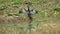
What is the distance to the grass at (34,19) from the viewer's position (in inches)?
339

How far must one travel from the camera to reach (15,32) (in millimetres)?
8383

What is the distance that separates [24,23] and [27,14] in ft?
2.71

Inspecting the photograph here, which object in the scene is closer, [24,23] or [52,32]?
[52,32]

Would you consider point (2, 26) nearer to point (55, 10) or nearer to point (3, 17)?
point (3, 17)

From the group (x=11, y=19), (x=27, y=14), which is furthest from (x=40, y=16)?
(x=11, y=19)

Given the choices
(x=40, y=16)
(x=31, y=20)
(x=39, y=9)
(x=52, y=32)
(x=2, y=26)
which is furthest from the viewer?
(x=39, y=9)

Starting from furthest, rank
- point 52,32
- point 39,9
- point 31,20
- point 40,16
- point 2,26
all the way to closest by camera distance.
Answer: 1. point 39,9
2. point 40,16
3. point 31,20
4. point 2,26
5. point 52,32

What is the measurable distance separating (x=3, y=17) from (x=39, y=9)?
1.97 meters

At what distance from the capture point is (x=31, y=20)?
9727 mm

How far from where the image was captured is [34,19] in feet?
32.4

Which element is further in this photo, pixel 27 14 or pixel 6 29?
pixel 27 14

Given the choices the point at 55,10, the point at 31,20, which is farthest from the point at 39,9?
the point at 31,20

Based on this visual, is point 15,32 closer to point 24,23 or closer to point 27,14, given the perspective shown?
point 24,23

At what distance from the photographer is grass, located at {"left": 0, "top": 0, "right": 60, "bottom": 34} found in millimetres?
8609
